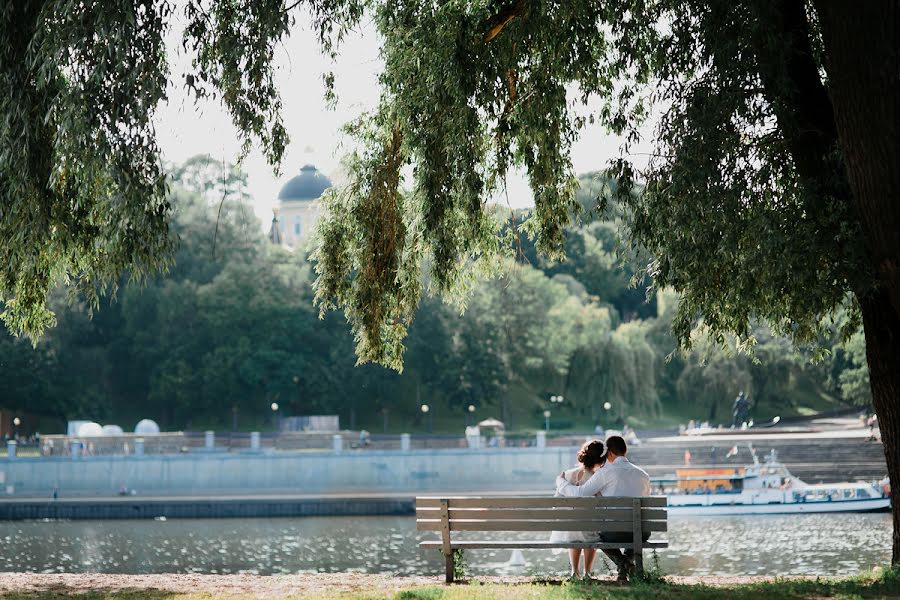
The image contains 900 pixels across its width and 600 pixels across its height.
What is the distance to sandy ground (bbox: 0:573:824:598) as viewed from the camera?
26.6 feet

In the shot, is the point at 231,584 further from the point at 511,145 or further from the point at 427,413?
the point at 427,413

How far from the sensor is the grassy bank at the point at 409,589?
289 inches

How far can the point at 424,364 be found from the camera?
5862 cm

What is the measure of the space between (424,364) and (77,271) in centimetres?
4914

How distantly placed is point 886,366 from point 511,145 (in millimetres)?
4178

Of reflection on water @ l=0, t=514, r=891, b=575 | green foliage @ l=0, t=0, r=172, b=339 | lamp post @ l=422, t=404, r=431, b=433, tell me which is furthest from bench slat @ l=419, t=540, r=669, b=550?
lamp post @ l=422, t=404, r=431, b=433

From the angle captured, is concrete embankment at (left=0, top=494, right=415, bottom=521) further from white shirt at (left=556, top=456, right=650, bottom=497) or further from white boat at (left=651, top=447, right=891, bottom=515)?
white shirt at (left=556, top=456, right=650, bottom=497)

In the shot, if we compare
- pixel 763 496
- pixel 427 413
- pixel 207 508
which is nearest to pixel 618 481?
pixel 763 496

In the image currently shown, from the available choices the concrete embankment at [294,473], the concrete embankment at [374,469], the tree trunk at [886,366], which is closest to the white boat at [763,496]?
the concrete embankment at [374,469]

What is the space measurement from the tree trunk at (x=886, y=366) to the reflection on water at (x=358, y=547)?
30.8 feet

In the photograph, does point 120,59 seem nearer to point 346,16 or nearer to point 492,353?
point 346,16

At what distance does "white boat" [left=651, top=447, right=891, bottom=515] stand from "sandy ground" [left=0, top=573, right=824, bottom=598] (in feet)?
83.9

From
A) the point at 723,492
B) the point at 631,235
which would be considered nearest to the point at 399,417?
the point at 723,492

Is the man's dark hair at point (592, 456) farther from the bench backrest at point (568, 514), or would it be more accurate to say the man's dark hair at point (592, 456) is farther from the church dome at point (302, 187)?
the church dome at point (302, 187)
